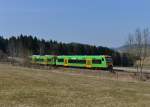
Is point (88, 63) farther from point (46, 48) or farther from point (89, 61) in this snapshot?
point (46, 48)

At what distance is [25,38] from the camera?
175m

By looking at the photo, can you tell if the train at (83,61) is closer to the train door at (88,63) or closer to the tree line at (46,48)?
the train door at (88,63)

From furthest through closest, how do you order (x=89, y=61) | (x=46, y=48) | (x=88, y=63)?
(x=46, y=48)
(x=88, y=63)
(x=89, y=61)

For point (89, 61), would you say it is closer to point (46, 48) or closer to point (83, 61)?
point (83, 61)

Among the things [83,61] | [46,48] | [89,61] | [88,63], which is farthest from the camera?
[46,48]

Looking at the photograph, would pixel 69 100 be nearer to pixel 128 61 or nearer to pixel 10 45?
pixel 128 61

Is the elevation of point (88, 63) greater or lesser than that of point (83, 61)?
lesser

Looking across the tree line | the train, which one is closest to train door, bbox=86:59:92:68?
the train

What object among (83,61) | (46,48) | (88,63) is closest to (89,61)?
(88,63)

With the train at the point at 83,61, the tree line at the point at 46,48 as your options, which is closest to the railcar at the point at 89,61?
the train at the point at 83,61

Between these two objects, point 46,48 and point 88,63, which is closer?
point 88,63

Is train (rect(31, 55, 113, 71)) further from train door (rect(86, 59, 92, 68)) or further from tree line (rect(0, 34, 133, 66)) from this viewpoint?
tree line (rect(0, 34, 133, 66))

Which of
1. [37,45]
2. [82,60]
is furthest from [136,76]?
[37,45]

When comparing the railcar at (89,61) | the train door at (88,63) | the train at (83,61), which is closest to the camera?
the railcar at (89,61)
